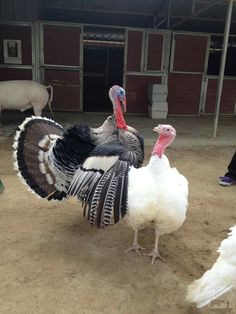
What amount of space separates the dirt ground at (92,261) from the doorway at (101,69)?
9.02 meters

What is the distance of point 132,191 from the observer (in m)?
2.42

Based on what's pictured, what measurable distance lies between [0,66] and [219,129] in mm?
5568

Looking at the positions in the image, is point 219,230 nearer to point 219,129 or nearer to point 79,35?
point 219,129

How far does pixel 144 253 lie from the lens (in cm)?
278

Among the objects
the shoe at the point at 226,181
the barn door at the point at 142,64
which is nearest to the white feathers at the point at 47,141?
the shoe at the point at 226,181

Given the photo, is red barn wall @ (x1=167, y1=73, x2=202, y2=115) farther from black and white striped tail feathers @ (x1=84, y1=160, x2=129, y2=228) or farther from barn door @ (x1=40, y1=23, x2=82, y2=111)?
black and white striped tail feathers @ (x1=84, y1=160, x2=129, y2=228)

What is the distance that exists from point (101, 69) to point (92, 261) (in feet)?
37.1

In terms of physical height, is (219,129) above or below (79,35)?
below

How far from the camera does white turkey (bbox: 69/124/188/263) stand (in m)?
2.39

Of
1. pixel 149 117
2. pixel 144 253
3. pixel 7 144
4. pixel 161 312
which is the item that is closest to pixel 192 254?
pixel 144 253

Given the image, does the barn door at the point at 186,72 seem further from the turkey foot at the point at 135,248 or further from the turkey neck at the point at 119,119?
the turkey foot at the point at 135,248

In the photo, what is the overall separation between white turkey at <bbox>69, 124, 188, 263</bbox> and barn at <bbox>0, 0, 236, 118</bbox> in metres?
6.21

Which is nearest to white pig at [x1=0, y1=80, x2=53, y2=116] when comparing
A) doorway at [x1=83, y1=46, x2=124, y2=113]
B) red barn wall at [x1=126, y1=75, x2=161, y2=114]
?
red barn wall at [x1=126, y1=75, x2=161, y2=114]

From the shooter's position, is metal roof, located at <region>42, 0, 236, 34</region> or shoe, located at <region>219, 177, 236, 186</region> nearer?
shoe, located at <region>219, 177, 236, 186</region>
